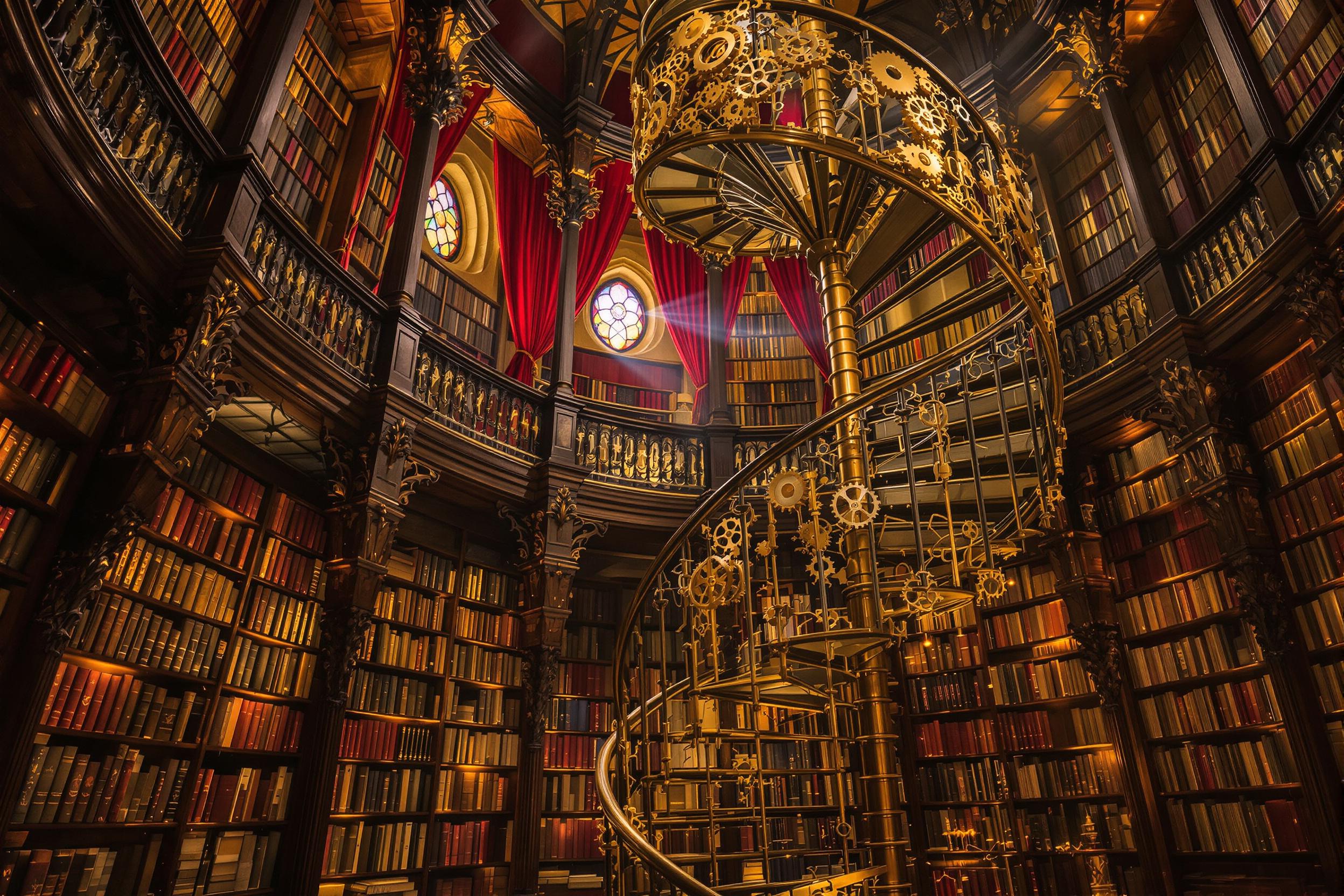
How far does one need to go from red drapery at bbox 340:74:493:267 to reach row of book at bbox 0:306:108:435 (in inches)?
95.7

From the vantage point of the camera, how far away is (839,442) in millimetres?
3639

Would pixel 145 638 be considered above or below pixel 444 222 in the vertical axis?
below

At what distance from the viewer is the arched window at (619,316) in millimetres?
8414

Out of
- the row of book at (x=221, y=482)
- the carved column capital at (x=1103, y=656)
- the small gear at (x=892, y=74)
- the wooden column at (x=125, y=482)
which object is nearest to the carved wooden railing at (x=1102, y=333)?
the carved column capital at (x=1103, y=656)

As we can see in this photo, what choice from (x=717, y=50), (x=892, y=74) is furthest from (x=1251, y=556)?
(x=717, y=50)

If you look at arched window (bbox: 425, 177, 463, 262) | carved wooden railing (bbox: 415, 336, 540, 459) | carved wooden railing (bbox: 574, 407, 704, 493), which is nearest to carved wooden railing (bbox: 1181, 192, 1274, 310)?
carved wooden railing (bbox: 574, 407, 704, 493)

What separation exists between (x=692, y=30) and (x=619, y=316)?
15.6ft

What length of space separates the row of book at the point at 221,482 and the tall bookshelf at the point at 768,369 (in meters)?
4.28

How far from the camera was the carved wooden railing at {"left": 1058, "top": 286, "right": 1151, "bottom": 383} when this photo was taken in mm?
5031

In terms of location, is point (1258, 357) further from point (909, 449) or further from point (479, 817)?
point (479, 817)

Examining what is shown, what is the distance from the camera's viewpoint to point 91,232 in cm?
323

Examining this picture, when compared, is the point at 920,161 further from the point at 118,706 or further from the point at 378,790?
the point at 378,790

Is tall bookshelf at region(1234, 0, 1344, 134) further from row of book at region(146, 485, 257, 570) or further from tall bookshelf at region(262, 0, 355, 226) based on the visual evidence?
row of book at region(146, 485, 257, 570)

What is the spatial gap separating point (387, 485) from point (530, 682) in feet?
5.51
